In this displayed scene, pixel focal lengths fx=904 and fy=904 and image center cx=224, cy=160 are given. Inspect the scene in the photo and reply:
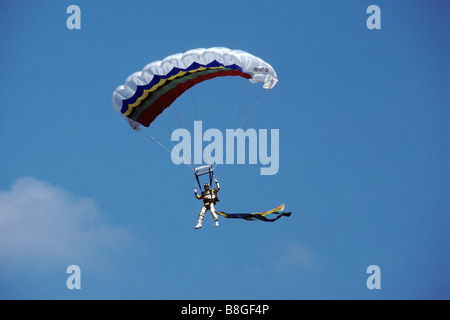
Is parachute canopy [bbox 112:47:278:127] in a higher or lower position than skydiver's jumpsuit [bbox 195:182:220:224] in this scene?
higher

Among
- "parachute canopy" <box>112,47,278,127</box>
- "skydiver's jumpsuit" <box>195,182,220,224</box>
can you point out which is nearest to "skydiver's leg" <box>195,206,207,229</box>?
"skydiver's jumpsuit" <box>195,182,220,224</box>

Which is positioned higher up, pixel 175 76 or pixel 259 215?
pixel 175 76

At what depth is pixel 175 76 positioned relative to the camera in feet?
98.9

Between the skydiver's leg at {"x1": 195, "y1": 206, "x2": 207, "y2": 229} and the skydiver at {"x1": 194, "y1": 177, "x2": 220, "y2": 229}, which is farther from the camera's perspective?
the skydiver at {"x1": 194, "y1": 177, "x2": 220, "y2": 229}

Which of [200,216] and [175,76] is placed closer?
[200,216]

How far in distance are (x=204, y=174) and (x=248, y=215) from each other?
2072 millimetres

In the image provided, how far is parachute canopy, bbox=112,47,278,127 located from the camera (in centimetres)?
2886

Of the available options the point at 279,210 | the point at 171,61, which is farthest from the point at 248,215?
the point at 171,61

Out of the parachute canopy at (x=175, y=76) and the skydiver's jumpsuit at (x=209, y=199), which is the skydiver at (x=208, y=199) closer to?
the skydiver's jumpsuit at (x=209, y=199)

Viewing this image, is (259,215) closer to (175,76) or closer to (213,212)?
(213,212)

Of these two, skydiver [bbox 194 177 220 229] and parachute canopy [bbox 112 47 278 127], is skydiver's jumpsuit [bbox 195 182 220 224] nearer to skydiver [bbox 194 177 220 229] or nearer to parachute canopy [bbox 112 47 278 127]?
skydiver [bbox 194 177 220 229]

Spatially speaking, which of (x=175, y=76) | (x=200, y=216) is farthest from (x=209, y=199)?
(x=175, y=76)

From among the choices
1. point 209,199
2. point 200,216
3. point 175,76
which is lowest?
point 200,216
